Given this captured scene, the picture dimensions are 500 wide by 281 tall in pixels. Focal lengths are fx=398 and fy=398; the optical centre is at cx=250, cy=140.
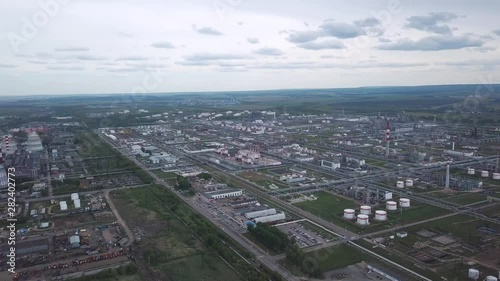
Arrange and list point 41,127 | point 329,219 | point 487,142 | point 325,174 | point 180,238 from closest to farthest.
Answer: point 180,238 → point 329,219 → point 325,174 → point 487,142 → point 41,127

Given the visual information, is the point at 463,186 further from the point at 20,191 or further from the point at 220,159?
the point at 20,191

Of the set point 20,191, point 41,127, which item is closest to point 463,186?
point 20,191

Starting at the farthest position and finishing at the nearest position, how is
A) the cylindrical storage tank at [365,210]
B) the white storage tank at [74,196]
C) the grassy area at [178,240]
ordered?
1. the white storage tank at [74,196]
2. the cylindrical storage tank at [365,210]
3. the grassy area at [178,240]

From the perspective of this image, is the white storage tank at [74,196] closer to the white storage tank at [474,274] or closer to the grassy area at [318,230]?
the grassy area at [318,230]

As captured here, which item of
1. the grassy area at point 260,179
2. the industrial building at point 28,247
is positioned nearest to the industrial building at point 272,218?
the grassy area at point 260,179

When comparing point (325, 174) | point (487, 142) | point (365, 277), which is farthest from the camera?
point (487, 142)

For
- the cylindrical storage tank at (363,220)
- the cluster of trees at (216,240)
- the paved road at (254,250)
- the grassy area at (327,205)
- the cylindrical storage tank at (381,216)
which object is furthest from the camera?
the grassy area at (327,205)

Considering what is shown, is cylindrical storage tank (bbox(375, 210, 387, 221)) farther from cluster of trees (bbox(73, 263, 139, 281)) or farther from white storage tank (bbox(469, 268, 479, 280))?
cluster of trees (bbox(73, 263, 139, 281))
